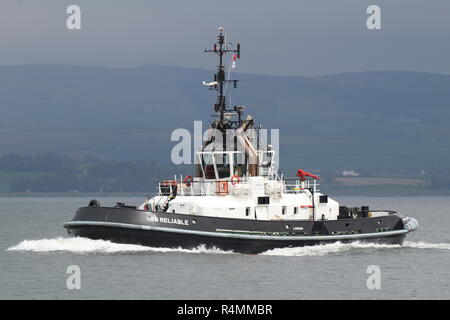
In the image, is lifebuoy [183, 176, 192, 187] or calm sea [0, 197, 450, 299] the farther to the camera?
lifebuoy [183, 176, 192, 187]

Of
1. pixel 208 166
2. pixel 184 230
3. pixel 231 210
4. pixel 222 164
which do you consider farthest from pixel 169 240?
pixel 222 164

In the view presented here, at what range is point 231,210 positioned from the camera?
143 ft

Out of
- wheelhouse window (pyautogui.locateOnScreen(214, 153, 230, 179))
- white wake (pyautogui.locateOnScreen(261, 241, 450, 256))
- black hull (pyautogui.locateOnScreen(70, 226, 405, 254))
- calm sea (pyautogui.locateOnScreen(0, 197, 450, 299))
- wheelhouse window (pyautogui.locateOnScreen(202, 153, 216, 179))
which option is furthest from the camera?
wheelhouse window (pyautogui.locateOnScreen(202, 153, 216, 179))

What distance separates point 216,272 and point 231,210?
5.05m

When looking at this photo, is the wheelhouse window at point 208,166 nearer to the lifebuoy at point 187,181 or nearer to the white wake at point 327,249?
the lifebuoy at point 187,181

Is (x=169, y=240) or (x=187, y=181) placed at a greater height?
(x=187, y=181)

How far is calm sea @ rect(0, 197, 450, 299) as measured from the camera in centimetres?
3578

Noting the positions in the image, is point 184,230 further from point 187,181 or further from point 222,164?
point 222,164

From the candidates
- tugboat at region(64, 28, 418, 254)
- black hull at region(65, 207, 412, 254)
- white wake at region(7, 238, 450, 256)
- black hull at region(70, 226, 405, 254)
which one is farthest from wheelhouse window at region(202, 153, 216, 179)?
white wake at region(7, 238, 450, 256)

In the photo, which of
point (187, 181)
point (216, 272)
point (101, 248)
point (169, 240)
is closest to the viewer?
point (216, 272)

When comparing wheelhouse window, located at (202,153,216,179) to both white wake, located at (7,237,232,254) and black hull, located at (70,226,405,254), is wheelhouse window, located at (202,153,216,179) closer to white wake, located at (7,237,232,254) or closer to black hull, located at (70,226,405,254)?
black hull, located at (70,226,405,254)

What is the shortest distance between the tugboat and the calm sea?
55 cm

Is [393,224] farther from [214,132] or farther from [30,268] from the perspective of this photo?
[30,268]

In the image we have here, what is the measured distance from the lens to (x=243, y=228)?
43.1 m
